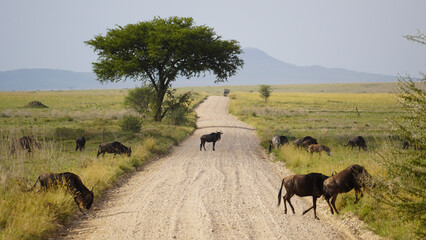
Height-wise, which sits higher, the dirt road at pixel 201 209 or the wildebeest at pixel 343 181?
the wildebeest at pixel 343 181

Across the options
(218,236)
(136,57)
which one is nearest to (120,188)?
(218,236)

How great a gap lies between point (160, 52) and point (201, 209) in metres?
25.9

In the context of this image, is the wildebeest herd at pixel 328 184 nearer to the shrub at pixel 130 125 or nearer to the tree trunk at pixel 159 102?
the shrub at pixel 130 125

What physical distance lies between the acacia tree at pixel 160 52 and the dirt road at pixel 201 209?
19673mm

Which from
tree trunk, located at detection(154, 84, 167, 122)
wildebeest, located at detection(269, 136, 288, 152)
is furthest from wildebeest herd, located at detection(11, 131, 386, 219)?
tree trunk, located at detection(154, 84, 167, 122)

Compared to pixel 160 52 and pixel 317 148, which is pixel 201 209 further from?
pixel 160 52

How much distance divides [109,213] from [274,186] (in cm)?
581

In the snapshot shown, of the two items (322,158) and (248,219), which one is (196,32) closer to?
(322,158)

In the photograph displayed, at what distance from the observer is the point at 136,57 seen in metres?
34.3

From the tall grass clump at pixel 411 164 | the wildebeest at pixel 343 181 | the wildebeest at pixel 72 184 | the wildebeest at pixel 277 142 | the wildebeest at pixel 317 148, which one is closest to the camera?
the tall grass clump at pixel 411 164

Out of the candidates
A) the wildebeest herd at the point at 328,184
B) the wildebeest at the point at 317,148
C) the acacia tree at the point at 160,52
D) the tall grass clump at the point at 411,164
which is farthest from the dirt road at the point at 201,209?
the acacia tree at the point at 160,52

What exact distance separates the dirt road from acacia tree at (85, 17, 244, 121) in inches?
775

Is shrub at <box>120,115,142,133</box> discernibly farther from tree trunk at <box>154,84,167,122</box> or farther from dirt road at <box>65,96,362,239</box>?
dirt road at <box>65,96,362,239</box>

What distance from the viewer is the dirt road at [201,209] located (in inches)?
327
